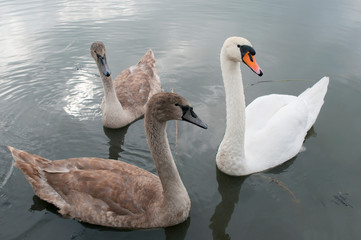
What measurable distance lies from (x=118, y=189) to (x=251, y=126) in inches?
111

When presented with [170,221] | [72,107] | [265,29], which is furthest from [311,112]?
[265,29]

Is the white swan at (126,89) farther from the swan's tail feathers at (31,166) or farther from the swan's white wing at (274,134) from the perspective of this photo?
the swan's white wing at (274,134)

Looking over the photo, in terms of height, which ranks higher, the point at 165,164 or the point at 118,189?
the point at 165,164

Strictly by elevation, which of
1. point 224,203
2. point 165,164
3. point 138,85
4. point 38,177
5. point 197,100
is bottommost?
point 224,203

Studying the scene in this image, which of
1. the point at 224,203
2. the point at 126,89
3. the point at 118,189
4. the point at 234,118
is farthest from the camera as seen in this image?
the point at 126,89

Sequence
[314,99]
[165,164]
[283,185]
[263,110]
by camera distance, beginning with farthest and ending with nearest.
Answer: [314,99] → [263,110] → [283,185] → [165,164]

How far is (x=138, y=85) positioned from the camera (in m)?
7.52

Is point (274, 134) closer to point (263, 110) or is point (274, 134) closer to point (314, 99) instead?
point (263, 110)

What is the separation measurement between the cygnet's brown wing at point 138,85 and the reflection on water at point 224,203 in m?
2.84

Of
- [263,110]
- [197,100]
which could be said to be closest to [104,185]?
[263,110]

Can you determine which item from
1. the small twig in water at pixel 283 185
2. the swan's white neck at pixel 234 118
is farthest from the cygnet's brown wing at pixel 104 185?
the small twig in water at pixel 283 185

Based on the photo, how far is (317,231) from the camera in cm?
430

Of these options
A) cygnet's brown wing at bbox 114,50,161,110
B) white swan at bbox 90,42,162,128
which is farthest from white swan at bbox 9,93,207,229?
cygnet's brown wing at bbox 114,50,161,110

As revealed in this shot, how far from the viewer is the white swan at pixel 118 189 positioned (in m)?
4.03
